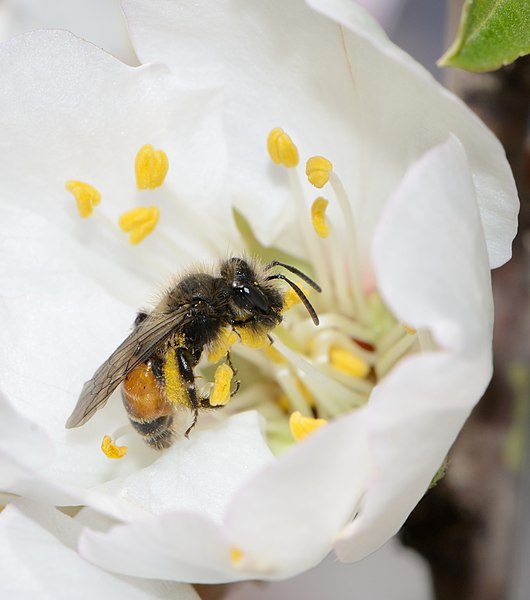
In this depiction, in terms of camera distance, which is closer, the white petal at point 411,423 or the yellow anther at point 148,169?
the white petal at point 411,423

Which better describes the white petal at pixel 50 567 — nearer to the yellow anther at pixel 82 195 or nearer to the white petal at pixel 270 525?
the white petal at pixel 270 525

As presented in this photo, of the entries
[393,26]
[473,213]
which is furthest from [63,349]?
[393,26]

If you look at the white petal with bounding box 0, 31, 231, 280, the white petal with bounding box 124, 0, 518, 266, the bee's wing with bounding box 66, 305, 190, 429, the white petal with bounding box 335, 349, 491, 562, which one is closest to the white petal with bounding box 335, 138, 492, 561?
the white petal with bounding box 335, 349, 491, 562

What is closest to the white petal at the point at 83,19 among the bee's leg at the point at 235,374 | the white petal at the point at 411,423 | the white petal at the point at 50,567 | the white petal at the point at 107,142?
the white petal at the point at 107,142

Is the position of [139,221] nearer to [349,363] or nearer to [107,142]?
[107,142]

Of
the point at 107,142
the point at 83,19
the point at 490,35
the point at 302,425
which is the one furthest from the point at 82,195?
the point at 83,19

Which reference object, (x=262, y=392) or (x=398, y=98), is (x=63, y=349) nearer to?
(x=262, y=392)
